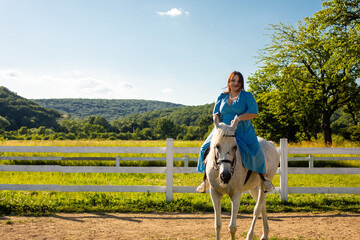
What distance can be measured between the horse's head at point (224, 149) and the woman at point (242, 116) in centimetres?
42

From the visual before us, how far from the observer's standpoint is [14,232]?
570cm

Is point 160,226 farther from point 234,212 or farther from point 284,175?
point 284,175

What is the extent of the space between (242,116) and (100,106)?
171 m

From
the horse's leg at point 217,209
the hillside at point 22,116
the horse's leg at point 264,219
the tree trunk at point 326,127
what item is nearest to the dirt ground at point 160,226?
the horse's leg at point 264,219

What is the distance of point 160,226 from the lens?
618 centimetres

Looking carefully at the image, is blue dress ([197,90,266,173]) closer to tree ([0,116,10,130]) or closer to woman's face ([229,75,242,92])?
woman's face ([229,75,242,92])

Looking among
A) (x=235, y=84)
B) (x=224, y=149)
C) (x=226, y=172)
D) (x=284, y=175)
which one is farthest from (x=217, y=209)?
(x=284, y=175)

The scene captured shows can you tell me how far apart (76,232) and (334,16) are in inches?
786

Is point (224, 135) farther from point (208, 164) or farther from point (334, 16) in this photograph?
point (334, 16)

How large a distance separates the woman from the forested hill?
15386cm

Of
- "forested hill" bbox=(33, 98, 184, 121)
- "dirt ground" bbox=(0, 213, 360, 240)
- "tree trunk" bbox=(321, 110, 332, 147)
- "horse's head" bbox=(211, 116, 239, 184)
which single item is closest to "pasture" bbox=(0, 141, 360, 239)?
"dirt ground" bbox=(0, 213, 360, 240)

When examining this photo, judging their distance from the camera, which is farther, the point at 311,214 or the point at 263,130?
the point at 263,130

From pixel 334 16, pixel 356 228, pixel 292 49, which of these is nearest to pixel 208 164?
pixel 356 228

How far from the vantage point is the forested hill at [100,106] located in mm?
159125
